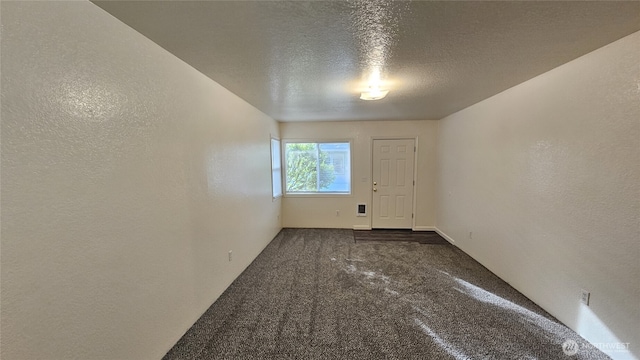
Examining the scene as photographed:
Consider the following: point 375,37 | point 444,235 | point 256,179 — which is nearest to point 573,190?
point 375,37

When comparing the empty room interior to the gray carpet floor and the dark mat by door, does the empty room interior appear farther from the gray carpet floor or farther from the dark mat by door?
the dark mat by door

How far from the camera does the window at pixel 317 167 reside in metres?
5.21

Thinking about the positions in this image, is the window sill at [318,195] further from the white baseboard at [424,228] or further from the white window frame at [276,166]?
the white baseboard at [424,228]

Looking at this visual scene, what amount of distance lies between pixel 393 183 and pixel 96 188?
15.5ft

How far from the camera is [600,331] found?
1859 mm

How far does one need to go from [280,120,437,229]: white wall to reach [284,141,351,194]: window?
15 centimetres

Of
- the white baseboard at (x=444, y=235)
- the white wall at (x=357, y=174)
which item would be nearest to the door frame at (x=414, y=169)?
the white wall at (x=357, y=174)

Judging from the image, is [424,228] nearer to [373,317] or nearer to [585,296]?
[585,296]

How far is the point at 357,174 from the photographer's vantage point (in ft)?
17.0

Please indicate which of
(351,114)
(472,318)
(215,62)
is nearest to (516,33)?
(215,62)

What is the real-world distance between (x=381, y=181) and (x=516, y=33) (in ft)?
12.3

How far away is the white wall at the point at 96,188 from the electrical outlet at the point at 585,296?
3220 mm

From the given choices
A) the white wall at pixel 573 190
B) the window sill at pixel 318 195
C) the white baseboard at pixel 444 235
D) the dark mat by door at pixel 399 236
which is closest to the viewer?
the white wall at pixel 573 190

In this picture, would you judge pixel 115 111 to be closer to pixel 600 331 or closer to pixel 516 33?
pixel 516 33
